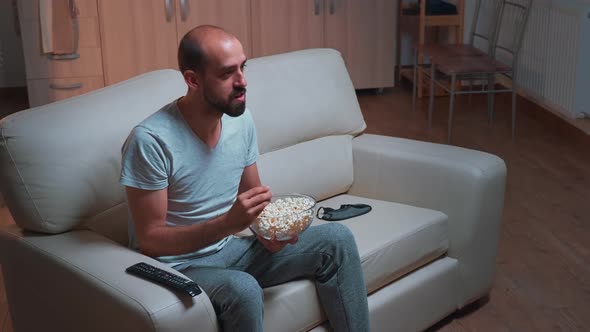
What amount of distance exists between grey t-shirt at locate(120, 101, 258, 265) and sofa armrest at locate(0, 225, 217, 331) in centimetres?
15

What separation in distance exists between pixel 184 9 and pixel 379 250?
3.12m

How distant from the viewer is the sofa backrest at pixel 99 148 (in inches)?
78.8

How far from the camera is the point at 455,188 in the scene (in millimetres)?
2564

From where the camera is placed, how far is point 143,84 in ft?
7.54

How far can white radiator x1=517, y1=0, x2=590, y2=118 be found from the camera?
14.7 feet

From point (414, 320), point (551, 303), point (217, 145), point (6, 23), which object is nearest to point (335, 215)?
point (414, 320)

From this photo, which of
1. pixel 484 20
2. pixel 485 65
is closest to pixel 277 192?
pixel 485 65

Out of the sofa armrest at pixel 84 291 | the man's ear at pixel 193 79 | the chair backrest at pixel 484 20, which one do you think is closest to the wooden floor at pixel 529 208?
the chair backrest at pixel 484 20

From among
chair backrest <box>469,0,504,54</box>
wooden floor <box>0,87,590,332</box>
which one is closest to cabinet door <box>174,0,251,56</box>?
wooden floor <box>0,87,590,332</box>

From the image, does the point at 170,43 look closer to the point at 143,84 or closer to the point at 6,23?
the point at 6,23

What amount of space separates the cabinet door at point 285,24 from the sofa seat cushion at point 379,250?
2719 millimetres

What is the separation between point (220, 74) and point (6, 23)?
4.11 metres

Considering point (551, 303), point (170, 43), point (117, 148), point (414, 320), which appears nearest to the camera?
point (117, 148)

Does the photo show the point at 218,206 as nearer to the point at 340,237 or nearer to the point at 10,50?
the point at 340,237
